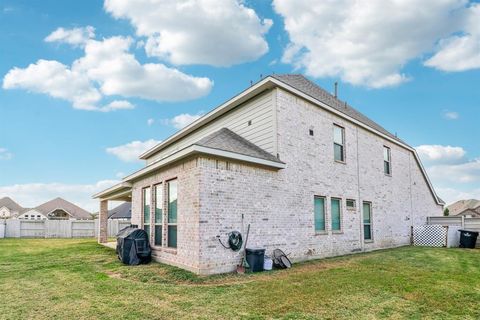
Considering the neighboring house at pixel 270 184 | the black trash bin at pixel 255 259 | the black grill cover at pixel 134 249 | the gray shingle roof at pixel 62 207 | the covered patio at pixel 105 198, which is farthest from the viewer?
the gray shingle roof at pixel 62 207

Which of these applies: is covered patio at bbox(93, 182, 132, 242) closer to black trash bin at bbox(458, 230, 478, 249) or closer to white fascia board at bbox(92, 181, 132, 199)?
white fascia board at bbox(92, 181, 132, 199)

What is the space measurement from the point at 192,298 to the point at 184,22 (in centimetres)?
863

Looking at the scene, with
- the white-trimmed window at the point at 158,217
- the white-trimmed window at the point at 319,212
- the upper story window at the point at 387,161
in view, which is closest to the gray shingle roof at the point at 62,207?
the white-trimmed window at the point at 158,217

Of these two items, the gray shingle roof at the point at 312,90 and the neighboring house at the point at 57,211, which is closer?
the gray shingle roof at the point at 312,90

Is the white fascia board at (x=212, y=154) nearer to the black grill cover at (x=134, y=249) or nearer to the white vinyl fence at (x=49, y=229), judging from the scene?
the black grill cover at (x=134, y=249)

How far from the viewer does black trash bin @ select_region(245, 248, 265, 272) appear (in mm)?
8789

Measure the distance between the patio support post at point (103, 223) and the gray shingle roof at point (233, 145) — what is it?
1107cm

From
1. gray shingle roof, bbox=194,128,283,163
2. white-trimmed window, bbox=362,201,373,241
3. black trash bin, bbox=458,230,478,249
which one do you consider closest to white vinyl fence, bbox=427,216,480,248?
black trash bin, bbox=458,230,478,249

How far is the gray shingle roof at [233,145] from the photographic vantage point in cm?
906

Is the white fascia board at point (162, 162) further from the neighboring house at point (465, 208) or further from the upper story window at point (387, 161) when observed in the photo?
the neighboring house at point (465, 208)

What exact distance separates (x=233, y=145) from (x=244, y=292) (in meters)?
4.40

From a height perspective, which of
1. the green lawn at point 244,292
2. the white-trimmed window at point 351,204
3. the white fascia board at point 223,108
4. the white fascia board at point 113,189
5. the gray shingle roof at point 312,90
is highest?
the gray shingle roof at point 312,90

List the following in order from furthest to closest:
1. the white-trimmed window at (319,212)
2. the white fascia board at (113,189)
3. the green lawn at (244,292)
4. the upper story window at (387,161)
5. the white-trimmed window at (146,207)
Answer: the upper story window at (387,161)
the white fascia board at (113,189)
the white-trimmed window at (146,207)
the white-trimmed window at (319,212)
the green lawn at (244,292)

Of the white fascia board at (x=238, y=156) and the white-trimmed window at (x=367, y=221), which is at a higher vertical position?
the white fascia board at (x=238, y=156)
